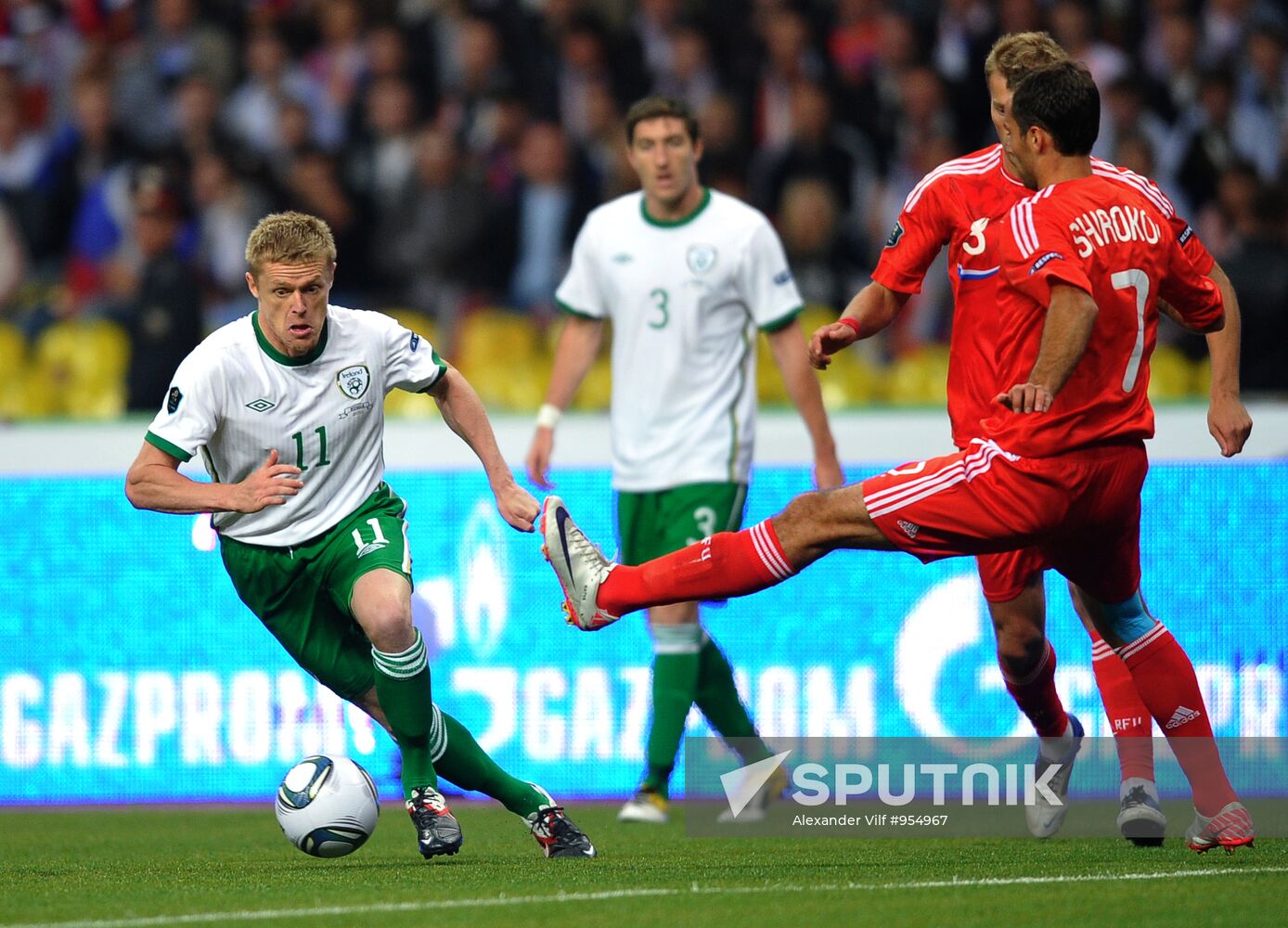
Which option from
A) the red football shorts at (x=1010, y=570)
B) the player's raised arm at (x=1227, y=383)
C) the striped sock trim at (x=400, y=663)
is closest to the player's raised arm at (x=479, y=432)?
the striped sock trim at (x=400, y=663)

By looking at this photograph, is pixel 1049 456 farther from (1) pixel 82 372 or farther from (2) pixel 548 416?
(1) pixel 82 372

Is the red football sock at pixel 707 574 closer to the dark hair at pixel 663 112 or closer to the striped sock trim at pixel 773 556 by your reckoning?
the striped sock trim at pixel 773 556

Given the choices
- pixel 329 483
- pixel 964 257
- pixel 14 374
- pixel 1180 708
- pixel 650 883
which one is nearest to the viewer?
pixel 650 883

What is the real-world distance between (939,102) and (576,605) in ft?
23.4

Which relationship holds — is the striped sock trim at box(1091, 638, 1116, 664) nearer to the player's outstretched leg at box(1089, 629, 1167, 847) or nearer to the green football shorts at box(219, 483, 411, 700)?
the player's outstretched leg at box(1089, 629, 1167, 847)

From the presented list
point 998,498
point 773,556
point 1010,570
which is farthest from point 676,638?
point 998,498

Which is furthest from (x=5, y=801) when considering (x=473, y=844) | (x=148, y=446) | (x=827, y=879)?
(x=827, y=879)

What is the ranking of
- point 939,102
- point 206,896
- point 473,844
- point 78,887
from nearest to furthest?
point 206,896 → point 78,887 → point 473,844 → point 939,102

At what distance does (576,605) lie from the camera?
5594mm

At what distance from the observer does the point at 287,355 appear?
6008 millimetres

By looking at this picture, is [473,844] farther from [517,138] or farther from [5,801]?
[517,138]

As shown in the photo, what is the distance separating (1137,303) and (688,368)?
2.54 m

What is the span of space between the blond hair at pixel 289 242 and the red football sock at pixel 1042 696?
2615 mm

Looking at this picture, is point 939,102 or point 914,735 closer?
point 914,735
